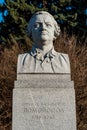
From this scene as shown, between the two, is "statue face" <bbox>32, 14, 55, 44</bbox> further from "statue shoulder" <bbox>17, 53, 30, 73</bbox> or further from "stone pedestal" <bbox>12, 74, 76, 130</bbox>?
"stone pedestal" <bbox>12, 74, 76, 130</bbox>

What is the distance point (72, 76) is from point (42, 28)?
1035 centimetres

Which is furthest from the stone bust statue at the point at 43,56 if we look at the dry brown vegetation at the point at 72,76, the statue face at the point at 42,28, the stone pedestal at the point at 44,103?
the dry brown vegetation at the point at 72,76

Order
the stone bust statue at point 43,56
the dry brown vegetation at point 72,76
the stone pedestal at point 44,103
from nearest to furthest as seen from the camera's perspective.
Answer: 1. the stone pedestal at point 44,103
2. the stone bust statue at point 43,56
3. the dry brown vegetation at point 72,76

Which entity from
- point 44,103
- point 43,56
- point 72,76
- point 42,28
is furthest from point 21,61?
point 72,76

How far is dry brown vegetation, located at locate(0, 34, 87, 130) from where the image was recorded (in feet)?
62.4

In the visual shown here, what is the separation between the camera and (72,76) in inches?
757

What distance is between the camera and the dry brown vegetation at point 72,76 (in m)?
19.0

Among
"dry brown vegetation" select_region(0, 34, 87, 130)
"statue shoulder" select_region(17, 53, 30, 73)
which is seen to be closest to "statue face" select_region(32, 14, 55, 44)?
"statue shoulder" select_region(17, 53, 30, 73)

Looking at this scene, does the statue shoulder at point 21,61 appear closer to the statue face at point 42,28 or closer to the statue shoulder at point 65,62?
the statue face at point 42,28

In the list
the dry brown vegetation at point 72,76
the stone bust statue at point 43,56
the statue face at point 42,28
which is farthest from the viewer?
the dry brown vegetation at point 72,76

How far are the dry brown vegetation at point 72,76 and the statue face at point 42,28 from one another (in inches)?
378

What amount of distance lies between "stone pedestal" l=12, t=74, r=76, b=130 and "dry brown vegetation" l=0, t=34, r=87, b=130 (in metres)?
9.65

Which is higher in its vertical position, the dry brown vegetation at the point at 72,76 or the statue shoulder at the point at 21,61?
the statue shoulder at the point at 21,61

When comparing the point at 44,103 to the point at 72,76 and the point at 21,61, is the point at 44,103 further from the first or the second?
the point at 72,76
